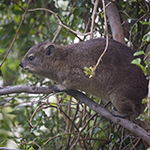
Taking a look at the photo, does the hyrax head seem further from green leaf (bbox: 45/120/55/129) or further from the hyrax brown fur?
green leaf (bbox: 45/120/55/129)

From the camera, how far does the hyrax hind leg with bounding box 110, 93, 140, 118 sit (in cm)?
264

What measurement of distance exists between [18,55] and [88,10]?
1948 millimetres

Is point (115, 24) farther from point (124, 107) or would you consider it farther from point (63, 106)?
point (63, 106)

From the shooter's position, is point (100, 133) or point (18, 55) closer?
point (100, 133)

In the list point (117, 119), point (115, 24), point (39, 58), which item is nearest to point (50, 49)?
point (39, 58)

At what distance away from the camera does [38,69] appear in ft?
10.6

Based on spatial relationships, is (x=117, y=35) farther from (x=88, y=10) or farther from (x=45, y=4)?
(x=45, y=4)

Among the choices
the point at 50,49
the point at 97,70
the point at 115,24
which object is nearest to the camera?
the point at 97,70

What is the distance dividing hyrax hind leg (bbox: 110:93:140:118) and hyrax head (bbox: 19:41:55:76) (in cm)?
107

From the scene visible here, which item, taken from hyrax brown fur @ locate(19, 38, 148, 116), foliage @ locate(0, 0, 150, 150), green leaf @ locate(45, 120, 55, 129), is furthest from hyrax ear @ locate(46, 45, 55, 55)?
green leaf @ locate(45, 120, 55, 129)

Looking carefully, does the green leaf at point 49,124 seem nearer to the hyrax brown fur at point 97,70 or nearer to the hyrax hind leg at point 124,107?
the hyrax brown fur at point 97,70

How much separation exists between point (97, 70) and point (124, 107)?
0.54 m

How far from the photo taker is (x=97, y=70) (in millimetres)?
2852

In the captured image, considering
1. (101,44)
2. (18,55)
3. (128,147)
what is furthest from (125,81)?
(18,55)
